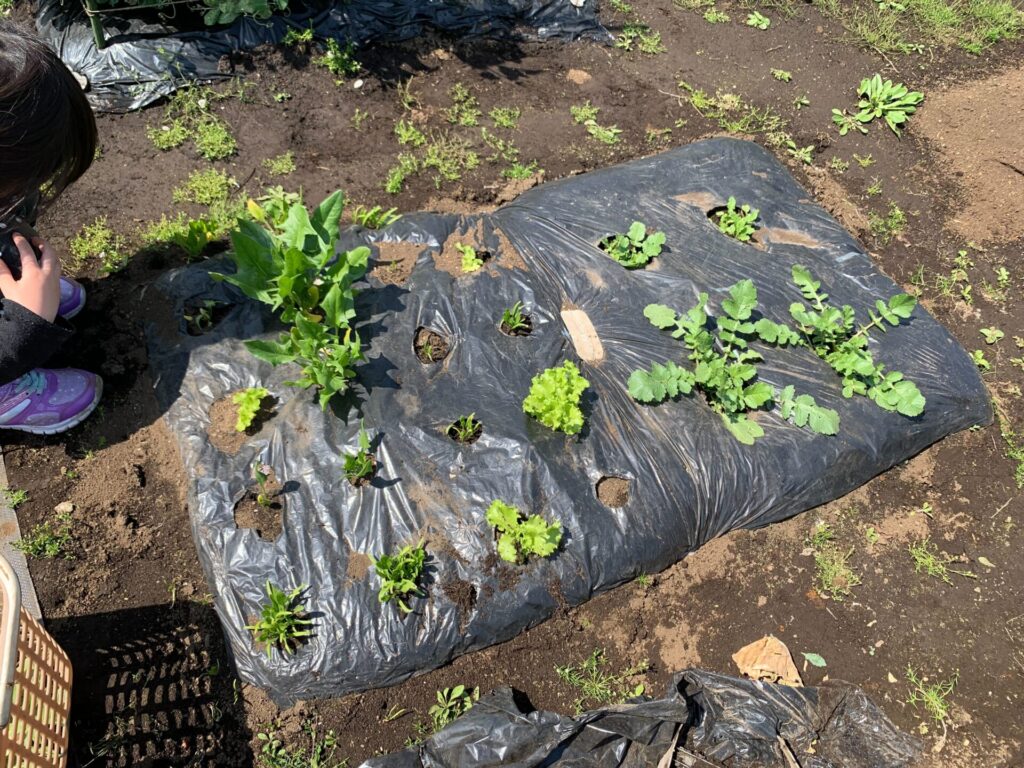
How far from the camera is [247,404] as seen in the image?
2793 millimetres

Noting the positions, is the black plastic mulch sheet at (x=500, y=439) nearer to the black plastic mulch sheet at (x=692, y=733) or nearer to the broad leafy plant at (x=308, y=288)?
the broad leafy plant at (x=308, y=288)

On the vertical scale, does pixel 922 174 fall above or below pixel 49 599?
above

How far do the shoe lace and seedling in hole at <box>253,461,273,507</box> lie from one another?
1024 mm

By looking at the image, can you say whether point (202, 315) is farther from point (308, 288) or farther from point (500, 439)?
point (500, 439)

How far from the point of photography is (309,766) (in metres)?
2.47

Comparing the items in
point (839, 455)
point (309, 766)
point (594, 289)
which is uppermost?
point (594, 289)

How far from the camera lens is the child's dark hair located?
6.86 feet

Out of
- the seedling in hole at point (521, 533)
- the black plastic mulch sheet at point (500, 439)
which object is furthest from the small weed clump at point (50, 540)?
the seedling in hole at point (521, 533)

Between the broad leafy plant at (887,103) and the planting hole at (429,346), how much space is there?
162 inches

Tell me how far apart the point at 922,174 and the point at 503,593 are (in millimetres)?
4536

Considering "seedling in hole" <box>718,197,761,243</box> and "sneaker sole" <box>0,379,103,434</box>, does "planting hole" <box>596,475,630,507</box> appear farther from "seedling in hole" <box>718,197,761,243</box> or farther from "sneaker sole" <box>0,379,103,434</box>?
"sneaker sole" <box>0,379,103,434</box>

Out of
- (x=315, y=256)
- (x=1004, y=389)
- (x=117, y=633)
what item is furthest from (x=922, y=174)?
(x=117, y=633)

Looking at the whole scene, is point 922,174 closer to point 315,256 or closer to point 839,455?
point 839,455

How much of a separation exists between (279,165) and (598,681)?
3.49m
